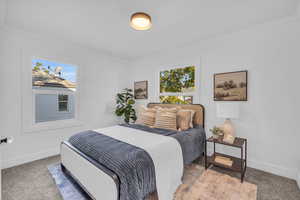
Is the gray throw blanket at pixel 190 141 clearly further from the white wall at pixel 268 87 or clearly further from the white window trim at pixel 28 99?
the white window trim at pixel 28 99

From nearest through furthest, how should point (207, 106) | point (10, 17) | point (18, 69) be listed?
point (10, 17), point (18, 69), point (207, 106)

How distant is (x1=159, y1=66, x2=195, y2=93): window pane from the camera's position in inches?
132

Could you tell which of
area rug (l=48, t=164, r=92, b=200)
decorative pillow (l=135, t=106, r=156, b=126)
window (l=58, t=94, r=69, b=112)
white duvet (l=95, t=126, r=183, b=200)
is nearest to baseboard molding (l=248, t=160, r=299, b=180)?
white duvet (l=95, t=126, r=183, b=200)

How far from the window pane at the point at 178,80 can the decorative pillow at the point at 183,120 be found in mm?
734

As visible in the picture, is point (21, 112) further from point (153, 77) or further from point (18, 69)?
point (153, 77)

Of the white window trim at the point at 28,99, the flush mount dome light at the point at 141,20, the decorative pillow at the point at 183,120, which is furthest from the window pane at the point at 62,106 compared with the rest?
the decorative pillow at the point at 183,120

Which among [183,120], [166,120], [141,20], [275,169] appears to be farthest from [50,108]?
[275,169]

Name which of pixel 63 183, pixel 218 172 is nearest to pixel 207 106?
pixel 218 172

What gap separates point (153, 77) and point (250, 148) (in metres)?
2.77

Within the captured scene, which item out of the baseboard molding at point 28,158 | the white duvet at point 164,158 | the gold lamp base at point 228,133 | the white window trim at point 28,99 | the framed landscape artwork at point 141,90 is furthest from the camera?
the framed landscape artwork at point 141,90

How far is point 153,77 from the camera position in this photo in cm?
405

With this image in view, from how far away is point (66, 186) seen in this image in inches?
Result: 78.7

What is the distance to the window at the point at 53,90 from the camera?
2979 millimetres

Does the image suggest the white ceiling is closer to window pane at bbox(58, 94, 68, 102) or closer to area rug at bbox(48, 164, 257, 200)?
window pane at bbox(58, 94, 68, 102)
